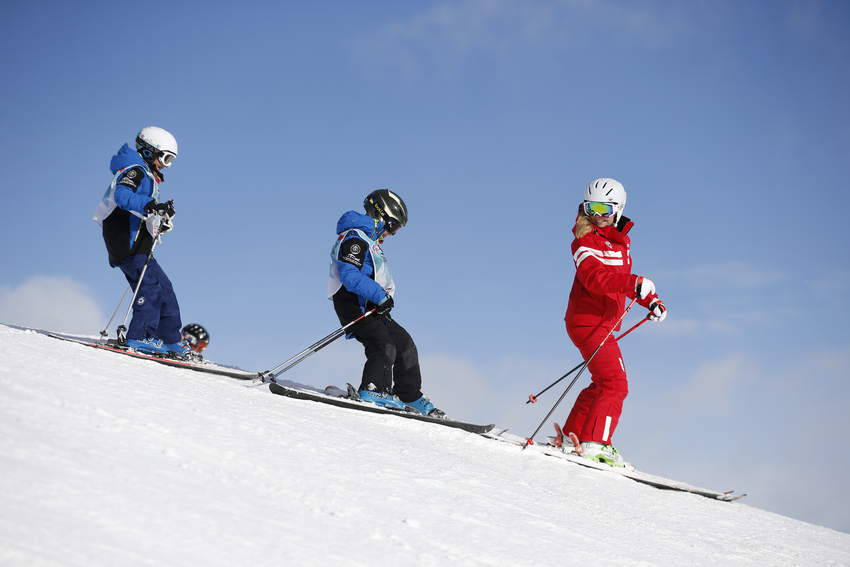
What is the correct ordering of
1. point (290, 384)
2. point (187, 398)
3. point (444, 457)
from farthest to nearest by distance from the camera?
point (290, 384) < point (444, 457) < point (187, 398)

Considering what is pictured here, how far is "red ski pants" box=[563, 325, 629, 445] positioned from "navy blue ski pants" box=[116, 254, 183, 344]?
3842mm

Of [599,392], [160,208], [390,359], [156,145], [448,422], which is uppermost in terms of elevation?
[156,145]

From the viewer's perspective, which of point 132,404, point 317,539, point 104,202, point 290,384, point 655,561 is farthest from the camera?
point 290,384

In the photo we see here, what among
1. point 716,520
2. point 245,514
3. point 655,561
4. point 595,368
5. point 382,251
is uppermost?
point 382,251

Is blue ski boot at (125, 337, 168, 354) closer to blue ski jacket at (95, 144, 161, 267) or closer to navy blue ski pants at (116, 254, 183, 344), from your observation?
navy blue ski pants at (116, 254, 183, 344)

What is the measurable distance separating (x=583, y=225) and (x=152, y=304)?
407 cm

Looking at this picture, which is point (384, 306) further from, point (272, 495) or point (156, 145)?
point (272, 495)

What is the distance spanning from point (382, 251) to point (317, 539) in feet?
14.1

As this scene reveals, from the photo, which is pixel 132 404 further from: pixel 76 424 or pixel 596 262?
pixel 596 262

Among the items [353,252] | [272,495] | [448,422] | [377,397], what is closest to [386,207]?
[353,252]

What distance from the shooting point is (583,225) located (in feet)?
19.7

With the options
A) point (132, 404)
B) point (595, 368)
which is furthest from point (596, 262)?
point (132, 404)

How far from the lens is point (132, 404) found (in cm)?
323

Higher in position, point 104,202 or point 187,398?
point 104,202
